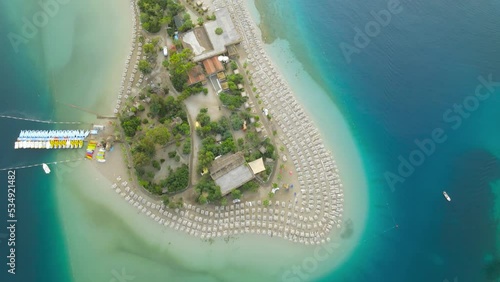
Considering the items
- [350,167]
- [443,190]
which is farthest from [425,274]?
[350,167]

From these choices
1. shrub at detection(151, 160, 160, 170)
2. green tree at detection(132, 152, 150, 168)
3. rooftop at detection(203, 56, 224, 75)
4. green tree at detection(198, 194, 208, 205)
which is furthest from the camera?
rooftop at detection(203, 56, 224, 75)

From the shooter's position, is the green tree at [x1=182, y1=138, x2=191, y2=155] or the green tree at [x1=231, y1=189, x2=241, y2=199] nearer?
the green tree at [x1=231, y1=189, x2=241, y2=199]

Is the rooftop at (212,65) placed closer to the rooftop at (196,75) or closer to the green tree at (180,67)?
the rooftop at (196,75)

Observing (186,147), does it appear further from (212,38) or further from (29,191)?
(29,191)

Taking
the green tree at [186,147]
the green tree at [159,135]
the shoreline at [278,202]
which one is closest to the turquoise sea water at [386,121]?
the shoreline at [278,202]

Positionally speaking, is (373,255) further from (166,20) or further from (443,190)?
(166,20)

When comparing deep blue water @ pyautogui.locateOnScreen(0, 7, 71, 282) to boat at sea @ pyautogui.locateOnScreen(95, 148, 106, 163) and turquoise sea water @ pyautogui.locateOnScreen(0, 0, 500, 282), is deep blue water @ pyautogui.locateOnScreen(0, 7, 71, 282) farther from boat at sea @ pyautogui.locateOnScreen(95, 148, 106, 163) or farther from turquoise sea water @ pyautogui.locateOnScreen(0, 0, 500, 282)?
boat at sea @ pyautogui.locateOnScreen(95, 148, 106, 163)

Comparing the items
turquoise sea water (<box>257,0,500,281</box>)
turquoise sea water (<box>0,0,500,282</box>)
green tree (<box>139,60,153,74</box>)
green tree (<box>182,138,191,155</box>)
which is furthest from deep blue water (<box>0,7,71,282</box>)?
turquoise sea water (<box>257,0,500,281</box>)
